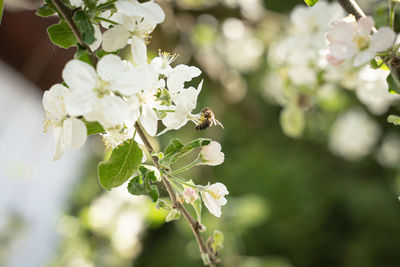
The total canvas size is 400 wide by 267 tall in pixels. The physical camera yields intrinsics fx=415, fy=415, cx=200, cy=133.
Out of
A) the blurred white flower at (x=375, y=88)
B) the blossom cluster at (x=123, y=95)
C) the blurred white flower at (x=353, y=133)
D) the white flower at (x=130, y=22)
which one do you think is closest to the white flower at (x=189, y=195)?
the blossom cluster at (x=123, y=95)

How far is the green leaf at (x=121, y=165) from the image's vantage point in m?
0.27

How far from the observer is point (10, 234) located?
1688mm

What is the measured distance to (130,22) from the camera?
274 millimetres

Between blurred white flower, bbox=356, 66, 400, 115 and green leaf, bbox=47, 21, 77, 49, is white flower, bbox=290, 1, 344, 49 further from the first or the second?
green leaf, bbox=47, 21, 77, 49

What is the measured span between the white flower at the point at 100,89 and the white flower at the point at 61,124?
10mm

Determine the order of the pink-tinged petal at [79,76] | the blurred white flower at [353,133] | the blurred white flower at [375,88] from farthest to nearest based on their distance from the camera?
the blurred white flower at [353,133]
the blurred white flower at [375,88]
the pink-tinged petal at [79,76]

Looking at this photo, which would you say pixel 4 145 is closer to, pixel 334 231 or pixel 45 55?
pixel 45 55

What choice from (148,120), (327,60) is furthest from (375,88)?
(148,120)

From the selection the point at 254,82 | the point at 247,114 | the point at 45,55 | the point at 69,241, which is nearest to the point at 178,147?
the point at 69,241

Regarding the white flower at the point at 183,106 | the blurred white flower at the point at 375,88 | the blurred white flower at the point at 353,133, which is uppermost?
the white flower at the point at 183,106

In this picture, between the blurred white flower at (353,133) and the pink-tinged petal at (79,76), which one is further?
the blurred white flower at (353,133)

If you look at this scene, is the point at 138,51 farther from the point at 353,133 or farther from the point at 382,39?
the point at 353,133

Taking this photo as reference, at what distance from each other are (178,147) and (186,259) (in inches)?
62.3

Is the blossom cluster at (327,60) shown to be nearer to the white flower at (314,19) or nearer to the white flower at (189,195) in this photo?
the white flower at (314,19)
